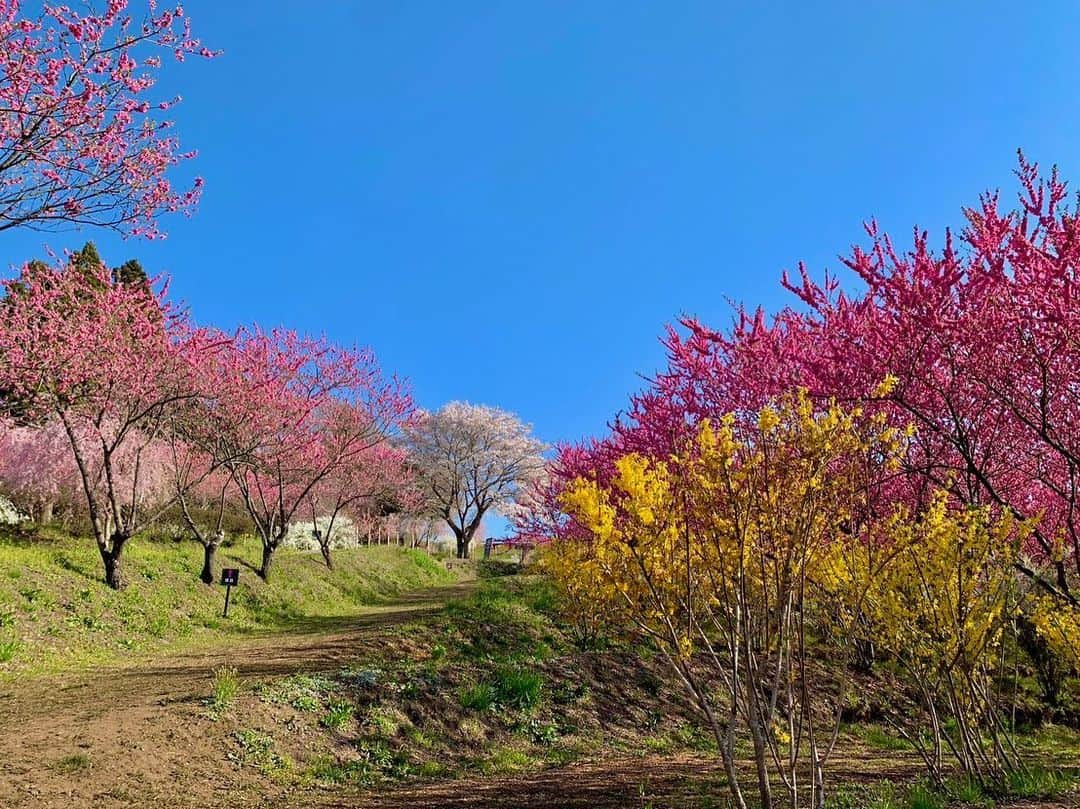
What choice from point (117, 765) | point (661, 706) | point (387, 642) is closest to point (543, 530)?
point (387, 642)

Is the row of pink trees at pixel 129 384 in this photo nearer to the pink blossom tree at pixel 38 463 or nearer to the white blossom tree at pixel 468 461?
the pink blossom tree at pixel 38 463

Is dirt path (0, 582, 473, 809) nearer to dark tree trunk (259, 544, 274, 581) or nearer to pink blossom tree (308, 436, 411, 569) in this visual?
dark tree trunk (259, 544, 274, 581)

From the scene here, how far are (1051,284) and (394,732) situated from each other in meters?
6.62

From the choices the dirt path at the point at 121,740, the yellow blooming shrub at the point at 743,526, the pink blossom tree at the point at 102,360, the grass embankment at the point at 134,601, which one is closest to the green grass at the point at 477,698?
the dirt path at the point at 121,740

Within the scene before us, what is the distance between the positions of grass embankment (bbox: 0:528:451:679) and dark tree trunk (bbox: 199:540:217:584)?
0.23m

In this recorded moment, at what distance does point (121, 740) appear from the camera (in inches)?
212

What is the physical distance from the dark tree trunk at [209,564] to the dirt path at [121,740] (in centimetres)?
540

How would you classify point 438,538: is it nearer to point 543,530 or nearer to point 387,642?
point 543,530

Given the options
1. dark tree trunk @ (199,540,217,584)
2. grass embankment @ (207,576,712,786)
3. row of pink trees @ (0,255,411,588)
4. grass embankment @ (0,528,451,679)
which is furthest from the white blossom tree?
grass embankment @ (207,576,712,786)

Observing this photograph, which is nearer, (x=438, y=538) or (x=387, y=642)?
(x=387, y=642)

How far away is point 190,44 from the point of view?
5645 millimetres

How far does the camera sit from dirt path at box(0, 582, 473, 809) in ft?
15.4

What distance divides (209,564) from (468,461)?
2343 cm

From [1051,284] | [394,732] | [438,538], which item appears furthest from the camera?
[438,538]
